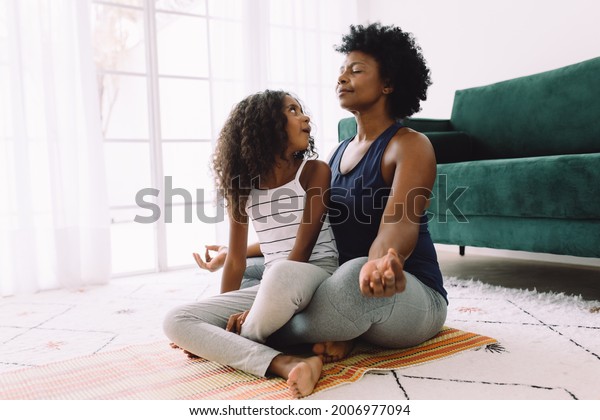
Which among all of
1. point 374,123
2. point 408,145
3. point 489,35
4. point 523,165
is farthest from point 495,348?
point 489,35

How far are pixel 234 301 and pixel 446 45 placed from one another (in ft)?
8.44

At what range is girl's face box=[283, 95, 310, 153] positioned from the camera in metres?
1.34

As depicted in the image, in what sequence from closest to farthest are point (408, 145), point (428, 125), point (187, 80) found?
1. point (408, 145)
2. point (428, 125)
3. point (187, 80)

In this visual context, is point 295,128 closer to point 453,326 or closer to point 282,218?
point 282,218

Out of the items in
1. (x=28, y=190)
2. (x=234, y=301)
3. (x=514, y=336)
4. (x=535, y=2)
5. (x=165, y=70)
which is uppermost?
(x=535, y=2)

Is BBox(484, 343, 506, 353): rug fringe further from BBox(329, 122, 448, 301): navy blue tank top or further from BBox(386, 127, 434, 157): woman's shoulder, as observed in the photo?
BBox(386, 127, 434, 157): woman's shoulder

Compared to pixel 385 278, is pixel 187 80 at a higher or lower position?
higher

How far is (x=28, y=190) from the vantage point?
2.33m

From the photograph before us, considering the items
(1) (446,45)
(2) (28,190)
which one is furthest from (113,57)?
(1) (446,45)

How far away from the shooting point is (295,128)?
52.7 inches

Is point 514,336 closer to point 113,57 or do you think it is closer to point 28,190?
point 28,190

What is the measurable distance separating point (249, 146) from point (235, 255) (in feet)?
0.97

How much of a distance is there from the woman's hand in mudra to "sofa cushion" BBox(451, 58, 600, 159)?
182cm

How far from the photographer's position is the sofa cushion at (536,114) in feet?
7.41
